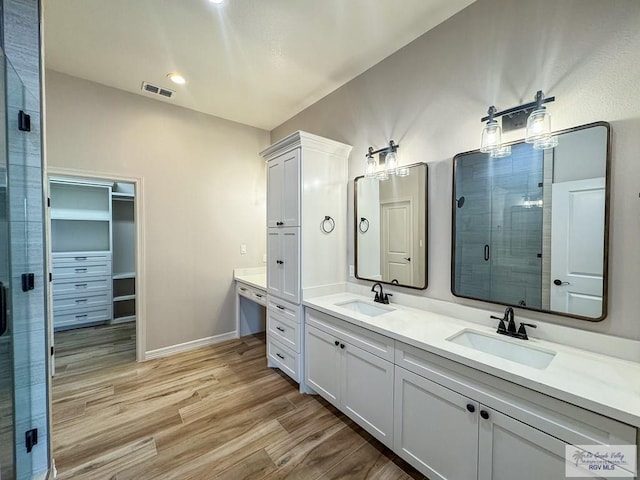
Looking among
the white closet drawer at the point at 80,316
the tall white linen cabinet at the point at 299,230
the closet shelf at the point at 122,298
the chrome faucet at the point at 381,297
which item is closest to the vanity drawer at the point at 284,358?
the tall white linen cabinet at the point at 299,230

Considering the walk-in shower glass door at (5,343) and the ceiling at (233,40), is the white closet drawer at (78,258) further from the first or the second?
the walk-in shower glass door at (5,343)

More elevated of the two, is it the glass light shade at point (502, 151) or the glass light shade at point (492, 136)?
the glass light shade at point (492, 136)

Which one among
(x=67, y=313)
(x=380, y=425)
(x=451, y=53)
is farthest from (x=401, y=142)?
(x=67, y=313)

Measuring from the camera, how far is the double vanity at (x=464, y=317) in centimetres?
113

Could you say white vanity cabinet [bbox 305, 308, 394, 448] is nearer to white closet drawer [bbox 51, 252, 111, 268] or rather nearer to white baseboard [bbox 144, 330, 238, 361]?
white baseboard [bbox 144, 330, 238, 361]

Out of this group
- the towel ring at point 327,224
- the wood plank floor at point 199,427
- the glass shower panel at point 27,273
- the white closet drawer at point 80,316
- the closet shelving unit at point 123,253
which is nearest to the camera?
the glass shower panel at point 27,273

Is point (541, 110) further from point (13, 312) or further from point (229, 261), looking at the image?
point (229, 261)

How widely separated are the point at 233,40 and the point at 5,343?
2.44m

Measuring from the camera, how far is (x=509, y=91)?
168 cm

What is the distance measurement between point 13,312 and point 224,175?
2540mm

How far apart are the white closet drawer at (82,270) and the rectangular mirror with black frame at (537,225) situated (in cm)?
497

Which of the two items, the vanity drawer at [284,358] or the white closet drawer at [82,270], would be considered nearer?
the vanity drawer at [284,358]

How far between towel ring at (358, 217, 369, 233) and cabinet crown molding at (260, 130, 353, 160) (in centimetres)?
70

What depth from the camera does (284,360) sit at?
270 cm
